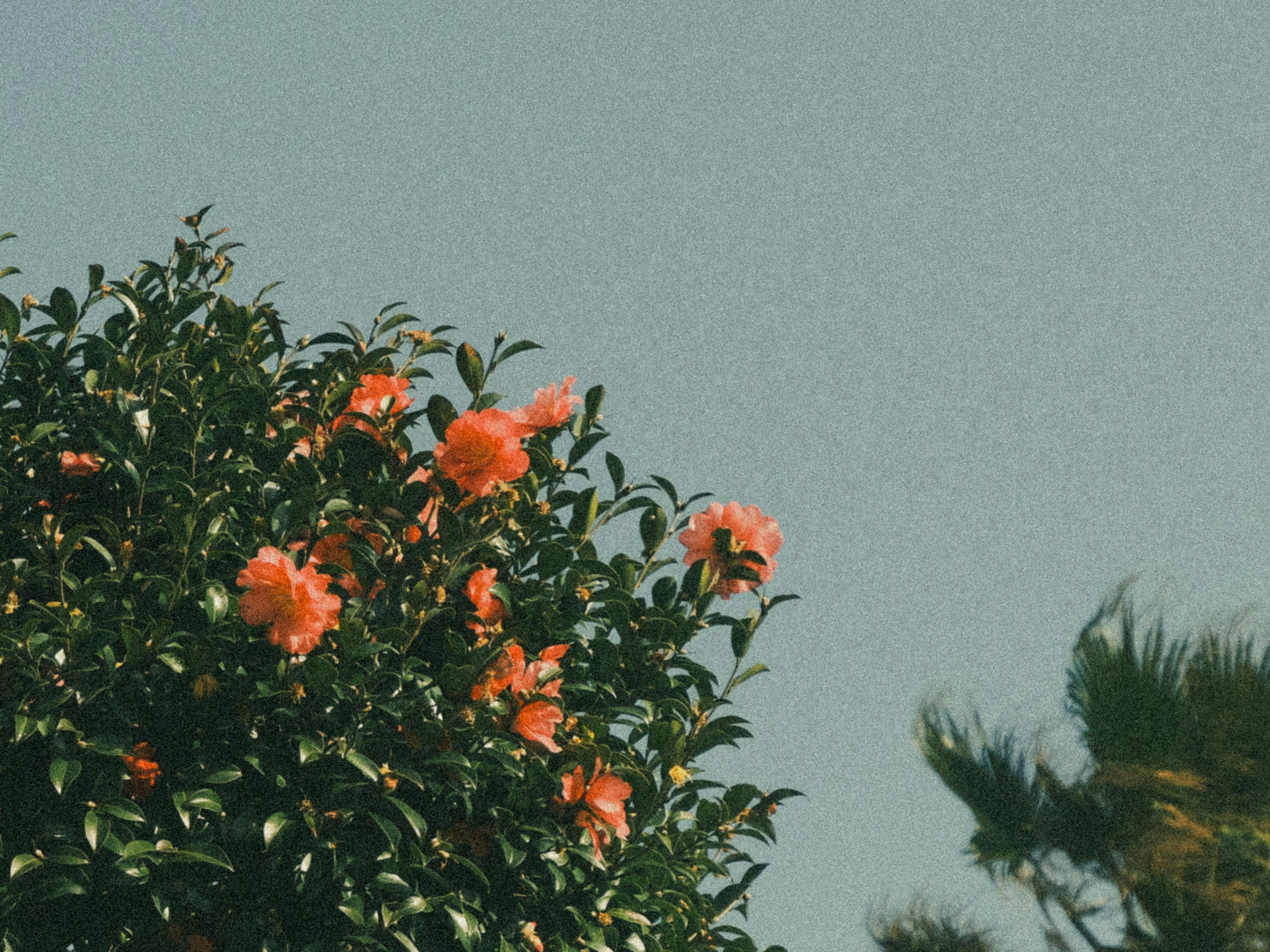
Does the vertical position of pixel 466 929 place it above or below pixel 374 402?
below

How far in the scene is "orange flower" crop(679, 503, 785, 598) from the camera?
3.24 meters

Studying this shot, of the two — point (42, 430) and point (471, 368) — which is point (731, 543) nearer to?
point (471, 368)

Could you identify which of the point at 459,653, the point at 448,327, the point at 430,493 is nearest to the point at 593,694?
the point at 459,653

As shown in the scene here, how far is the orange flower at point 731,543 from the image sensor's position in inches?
128

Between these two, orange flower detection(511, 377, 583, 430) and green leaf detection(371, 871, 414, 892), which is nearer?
green leaf detection(371, 871, 414, 892)

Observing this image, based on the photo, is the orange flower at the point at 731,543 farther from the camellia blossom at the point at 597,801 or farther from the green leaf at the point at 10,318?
the green leaf at the point at 10,318

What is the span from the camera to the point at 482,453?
9.02 ft

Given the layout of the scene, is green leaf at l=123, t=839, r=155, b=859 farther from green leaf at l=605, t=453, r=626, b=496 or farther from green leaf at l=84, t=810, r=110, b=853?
green leaf at l=605, t=453, r=626, b=496

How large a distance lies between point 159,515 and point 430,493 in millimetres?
660

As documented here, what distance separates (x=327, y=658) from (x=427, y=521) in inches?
18.1

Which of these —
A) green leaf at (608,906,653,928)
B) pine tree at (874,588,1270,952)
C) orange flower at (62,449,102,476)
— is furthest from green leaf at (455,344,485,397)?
pine tree at (874,588,1270,952)

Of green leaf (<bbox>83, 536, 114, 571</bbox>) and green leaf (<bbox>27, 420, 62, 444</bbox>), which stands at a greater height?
green leaf (<bbox>27, 420, 62, 444</bbox>)

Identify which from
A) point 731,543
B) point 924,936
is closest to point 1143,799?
point 924,936

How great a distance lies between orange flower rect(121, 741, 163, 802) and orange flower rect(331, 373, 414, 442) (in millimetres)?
905
